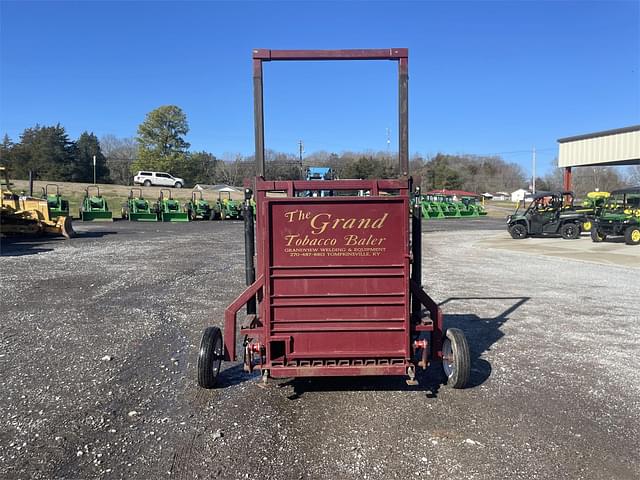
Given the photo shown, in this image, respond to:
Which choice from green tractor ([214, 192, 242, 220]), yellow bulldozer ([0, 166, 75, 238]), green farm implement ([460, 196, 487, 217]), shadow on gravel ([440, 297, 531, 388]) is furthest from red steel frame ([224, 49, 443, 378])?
green farm implement ([460, 196, 487, 217])

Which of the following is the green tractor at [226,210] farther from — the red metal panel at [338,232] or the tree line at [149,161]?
the red metal panel at [338,232]

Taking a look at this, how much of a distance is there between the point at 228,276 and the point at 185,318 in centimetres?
383

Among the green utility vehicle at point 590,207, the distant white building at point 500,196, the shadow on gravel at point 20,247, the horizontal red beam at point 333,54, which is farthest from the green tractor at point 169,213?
the distant white building at point 500,196

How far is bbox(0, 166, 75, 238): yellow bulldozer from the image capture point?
19.1 m

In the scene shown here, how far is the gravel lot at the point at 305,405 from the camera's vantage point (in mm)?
3215

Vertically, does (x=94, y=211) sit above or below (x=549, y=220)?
above

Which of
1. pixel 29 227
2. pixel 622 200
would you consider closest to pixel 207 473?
pixel 29 227

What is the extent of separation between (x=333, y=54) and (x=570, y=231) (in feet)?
67.1

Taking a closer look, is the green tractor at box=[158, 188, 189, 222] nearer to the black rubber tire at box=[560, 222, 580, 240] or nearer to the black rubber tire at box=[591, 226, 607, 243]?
the black rubber tire at box=[560, 222, 580, 240]

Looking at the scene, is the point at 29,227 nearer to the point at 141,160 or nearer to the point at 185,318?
the point at 185,318

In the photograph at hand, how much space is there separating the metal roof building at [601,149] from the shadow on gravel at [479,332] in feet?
71.4

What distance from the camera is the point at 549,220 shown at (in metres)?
22.5

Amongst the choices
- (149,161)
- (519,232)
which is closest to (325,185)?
(519,232)

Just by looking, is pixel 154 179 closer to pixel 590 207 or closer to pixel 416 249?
pixel 590 207
